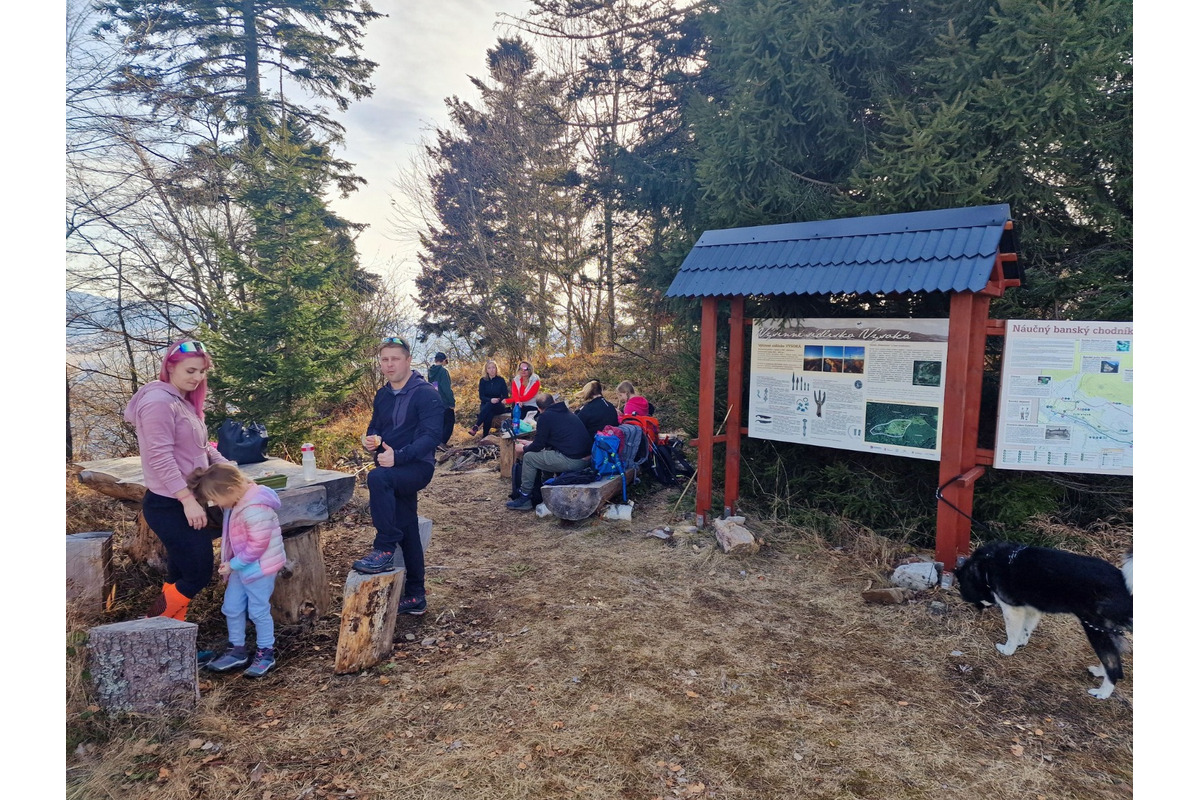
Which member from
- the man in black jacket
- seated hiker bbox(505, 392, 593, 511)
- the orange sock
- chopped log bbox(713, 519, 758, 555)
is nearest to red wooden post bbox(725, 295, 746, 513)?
chopped log bbox(713, 519, 758, 555)

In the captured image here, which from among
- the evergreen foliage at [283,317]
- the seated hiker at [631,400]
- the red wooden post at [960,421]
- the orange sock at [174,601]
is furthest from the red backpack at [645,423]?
the orange sock at [174,601]

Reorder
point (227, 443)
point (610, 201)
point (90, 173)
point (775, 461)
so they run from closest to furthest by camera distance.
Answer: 1. point (227, 443)
2. point (775, 461)
3. point (90, 173)
4. point (610, 201)

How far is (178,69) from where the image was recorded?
40.0ft

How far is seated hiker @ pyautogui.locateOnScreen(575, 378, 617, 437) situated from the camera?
7375 mm

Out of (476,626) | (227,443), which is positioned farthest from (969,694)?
(227,443)

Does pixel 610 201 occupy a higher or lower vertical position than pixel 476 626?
higher

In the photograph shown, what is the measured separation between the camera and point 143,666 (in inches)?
120

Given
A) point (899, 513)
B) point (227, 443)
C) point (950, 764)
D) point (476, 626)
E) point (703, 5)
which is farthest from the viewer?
point (703, 5)

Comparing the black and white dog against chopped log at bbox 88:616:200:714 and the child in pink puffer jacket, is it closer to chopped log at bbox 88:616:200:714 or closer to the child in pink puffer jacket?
the child in pink puffer jacket

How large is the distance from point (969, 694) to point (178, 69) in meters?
16.8

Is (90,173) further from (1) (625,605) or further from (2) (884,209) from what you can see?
(2) (884,209)

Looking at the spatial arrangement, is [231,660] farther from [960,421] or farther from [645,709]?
[960,421]

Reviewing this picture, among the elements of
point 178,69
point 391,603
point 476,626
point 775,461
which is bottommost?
point 476,626

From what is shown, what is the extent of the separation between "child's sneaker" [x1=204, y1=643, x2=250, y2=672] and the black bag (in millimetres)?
2251
